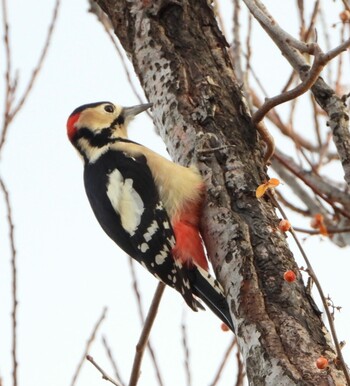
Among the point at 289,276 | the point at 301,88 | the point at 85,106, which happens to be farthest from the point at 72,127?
the point at 289,276

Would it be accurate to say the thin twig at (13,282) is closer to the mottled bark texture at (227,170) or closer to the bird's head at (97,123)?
the mottled bark texture at (227,170)

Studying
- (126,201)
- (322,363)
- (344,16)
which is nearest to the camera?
(322,363)

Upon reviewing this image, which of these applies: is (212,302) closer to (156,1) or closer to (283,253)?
(283,253)

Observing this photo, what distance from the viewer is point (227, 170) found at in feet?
9.85

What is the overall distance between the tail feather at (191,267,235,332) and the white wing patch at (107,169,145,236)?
1.65 ft

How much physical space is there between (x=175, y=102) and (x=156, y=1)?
479mm

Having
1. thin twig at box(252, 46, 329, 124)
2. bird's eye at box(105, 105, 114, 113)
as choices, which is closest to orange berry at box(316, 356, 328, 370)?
thin twig at box(252, 46, 329, 124)

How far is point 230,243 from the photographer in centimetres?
270

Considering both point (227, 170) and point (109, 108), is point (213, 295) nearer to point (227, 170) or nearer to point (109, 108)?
point (227, 170)

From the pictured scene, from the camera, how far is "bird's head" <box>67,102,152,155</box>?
155 inches

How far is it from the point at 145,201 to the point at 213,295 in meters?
0.72

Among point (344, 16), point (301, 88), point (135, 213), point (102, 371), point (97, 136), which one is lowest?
point (102, 371)

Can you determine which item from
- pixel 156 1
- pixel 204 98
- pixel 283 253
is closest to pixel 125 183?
pixel 204 98

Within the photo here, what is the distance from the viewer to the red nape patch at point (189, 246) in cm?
306
